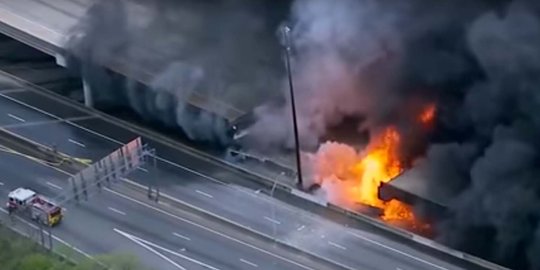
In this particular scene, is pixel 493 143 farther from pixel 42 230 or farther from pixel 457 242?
pixel 42 230

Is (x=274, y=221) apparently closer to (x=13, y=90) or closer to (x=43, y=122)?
(x=43, y=122)

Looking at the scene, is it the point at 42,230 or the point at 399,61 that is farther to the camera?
the point at 399,61

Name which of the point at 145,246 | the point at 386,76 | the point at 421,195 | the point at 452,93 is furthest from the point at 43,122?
the point at 452,93

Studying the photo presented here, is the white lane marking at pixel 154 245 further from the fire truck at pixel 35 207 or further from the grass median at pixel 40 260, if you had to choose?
the grass median at pixel 40 260

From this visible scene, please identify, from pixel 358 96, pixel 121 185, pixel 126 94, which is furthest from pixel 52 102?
pixel 358 96

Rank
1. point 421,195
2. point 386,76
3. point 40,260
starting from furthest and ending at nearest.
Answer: point 386,76 < point 421,195 < point 40,260

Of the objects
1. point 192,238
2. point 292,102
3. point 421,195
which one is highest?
point 292,102
